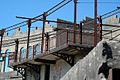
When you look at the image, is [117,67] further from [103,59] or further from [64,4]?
[64,4]

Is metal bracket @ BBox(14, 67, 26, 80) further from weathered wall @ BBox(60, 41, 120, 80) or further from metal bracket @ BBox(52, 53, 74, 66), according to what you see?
weathered wall @ BBox(60, 41, 120, 80)

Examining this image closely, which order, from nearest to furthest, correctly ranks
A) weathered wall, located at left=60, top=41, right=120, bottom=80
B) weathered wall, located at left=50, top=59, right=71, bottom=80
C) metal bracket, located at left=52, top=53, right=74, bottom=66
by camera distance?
1. weathered wall, located at left=60, top=41, right=120, bottom=80
2. metal bracket, located at left=52, top=53, right=74, bottom=66
3. weathered wall, located at left=50, top=59, right=71, bottom=80

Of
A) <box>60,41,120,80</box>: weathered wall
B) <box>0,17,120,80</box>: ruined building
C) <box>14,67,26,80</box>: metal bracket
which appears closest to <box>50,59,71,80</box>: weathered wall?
<box>0,17,120,80</box>: ruined building

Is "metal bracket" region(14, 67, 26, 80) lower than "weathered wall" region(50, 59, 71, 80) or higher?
lower

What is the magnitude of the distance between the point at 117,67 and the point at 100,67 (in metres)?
0.33

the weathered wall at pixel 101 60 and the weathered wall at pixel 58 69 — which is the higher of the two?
the weathered wall at pixel 101 60

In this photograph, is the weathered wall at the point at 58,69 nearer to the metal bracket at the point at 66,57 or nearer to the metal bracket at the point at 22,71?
the metal bracket at the point at 66,57

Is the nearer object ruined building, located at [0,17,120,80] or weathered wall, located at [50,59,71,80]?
ruined building, located at [0,17,120,80]

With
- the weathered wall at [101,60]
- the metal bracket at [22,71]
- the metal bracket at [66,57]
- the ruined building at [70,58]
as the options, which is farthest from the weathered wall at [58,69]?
the weathered wall at [101,60]

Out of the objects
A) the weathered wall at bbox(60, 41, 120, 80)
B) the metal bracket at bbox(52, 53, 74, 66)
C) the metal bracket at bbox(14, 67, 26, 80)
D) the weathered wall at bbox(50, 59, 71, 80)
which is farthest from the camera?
the metal bracket at bbox(14, 67, 26, 80)

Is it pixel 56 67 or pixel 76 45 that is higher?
pixel 76 45

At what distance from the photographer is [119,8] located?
14.5 metres

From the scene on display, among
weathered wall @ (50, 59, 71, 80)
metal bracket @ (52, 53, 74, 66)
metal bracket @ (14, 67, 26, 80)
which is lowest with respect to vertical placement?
metal bracket @ (14, 67, 26, 80)

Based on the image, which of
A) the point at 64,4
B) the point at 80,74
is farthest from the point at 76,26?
the point at 80,74
